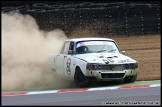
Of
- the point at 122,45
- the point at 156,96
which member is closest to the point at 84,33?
the point at 122,45

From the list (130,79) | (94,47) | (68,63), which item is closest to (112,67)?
(130,79)

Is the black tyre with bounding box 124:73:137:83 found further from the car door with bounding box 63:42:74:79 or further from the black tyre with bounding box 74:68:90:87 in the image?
the car door with bounding box 63:42:74:79

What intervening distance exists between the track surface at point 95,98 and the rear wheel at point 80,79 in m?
0.98

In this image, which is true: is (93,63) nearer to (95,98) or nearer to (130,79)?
(130,79)

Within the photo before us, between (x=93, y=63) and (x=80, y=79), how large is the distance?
56cm

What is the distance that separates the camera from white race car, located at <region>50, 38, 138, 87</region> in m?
12.4

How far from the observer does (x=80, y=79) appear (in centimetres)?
1262

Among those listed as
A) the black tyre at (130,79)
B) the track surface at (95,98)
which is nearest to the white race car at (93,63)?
the black tyre at (130,79)

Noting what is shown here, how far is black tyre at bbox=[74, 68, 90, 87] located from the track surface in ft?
3.22

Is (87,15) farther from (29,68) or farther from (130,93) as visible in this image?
(130,93)

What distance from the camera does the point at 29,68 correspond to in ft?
48.8

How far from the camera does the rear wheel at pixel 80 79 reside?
12.5 metres

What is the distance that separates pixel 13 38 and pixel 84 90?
21.0 ft

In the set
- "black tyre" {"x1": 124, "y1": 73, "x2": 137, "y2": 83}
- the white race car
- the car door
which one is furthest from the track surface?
the car door
